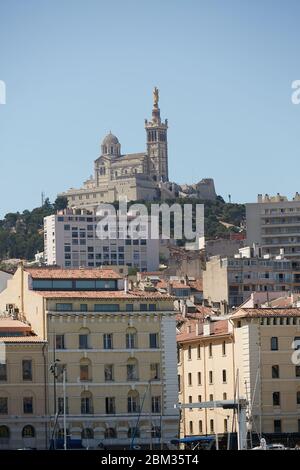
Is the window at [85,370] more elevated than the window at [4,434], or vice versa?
the window at [85,370]

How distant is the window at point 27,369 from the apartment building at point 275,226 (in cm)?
10000

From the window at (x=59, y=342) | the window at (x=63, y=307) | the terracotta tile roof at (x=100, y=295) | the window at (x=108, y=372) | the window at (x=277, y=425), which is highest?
the terracotta tile roof at (x=100, y=295)

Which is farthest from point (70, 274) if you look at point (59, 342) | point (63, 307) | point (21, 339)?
Result: point (21, 339)

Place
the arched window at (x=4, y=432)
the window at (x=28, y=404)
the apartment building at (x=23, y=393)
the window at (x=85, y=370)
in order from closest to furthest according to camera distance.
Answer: the arched window at (x=4, y=432) < the apartment building at (x=23, y=393) < the window at (x=28, y=404) < the window at (x=85, y=370)

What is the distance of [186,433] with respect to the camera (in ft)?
291

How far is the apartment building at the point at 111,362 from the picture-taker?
268ft

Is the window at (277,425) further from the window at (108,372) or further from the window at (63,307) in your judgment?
the window at (63,307)

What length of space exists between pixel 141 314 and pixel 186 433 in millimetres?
7778

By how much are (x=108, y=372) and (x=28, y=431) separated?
5.14 m

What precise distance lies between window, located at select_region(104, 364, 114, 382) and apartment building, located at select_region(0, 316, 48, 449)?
9.55 ft

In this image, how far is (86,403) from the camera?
82.3 metres

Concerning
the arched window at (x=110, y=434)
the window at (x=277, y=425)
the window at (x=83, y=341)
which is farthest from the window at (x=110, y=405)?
the window at (x=277, y=425)
